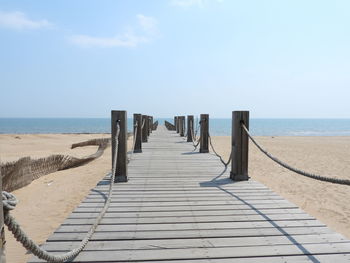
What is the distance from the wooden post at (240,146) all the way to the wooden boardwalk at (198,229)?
53 centimetres

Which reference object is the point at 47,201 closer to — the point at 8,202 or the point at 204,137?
the point at 204,137

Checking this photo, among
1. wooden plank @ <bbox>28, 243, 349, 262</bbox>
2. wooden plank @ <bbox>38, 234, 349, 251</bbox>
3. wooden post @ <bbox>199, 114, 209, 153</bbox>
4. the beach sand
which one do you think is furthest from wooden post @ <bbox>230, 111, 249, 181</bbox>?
wooden post @ <bbox>199, 114, 209, 153</bbox>

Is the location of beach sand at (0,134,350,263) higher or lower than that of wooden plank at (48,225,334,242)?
lower

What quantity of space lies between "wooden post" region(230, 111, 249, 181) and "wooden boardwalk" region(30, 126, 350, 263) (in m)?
0.53

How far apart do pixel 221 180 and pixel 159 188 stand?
1.22 m

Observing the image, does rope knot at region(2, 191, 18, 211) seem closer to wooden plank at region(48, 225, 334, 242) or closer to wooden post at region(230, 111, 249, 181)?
wooden plank at region(48, 225, 334, 242)

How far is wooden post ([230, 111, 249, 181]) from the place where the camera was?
16.4 ft

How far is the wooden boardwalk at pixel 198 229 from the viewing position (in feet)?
7.86

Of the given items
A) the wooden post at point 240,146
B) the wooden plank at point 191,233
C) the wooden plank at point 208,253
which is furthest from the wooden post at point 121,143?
the wooden plank at point 208,253

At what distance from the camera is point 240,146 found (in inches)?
196

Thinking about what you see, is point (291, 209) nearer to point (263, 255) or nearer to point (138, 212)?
point (263, 255)

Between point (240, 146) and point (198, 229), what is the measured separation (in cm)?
239

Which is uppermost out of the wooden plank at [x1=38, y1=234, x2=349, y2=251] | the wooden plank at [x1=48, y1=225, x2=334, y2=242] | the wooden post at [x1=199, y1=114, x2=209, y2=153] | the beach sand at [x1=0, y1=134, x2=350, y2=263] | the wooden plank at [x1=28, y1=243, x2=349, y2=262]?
the wooden post at [x1=199, y1=114, x2=209, y2=153]

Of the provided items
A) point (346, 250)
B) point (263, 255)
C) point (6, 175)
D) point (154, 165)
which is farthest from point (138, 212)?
point (6, 175)
